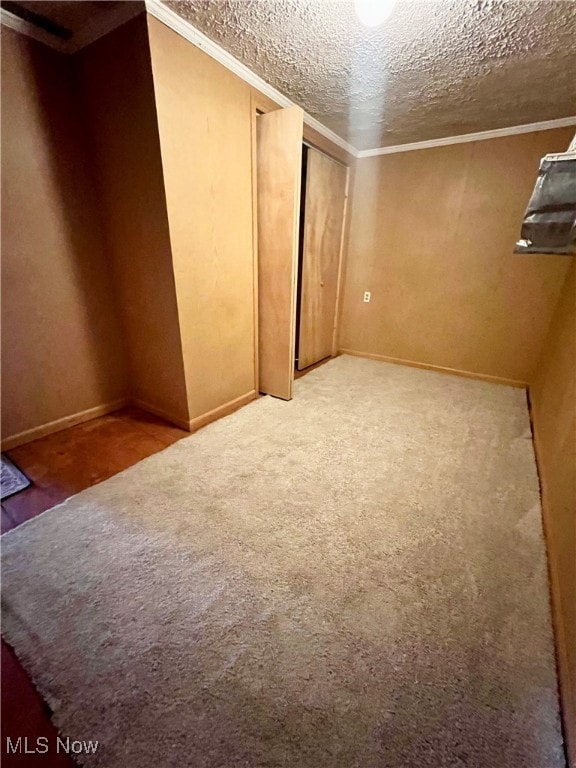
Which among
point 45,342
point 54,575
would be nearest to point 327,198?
point 45,342

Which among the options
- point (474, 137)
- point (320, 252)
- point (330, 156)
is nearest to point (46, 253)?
point (320, 252)

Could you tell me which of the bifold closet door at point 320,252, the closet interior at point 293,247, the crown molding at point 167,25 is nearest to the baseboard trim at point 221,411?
the closet interior at point 293,247

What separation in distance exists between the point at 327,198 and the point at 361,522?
293 cm

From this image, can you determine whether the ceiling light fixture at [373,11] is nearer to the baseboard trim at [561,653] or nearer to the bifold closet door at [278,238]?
the bifold closet door at [278,238]

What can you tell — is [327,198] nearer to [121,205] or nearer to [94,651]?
[121,205]

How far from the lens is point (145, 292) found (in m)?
2.06

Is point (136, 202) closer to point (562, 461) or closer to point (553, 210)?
point (553, 210)

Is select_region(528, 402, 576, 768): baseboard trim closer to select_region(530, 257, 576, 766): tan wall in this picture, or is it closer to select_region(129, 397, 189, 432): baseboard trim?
select_region(530, 257, 576, 766): tan wall

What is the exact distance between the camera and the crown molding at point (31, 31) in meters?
1.54

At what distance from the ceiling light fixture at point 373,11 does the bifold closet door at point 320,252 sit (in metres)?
1.26

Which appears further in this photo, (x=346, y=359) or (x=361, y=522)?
(x=346, y=359)

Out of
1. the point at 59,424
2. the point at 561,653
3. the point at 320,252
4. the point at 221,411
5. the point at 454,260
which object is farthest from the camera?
the point at 320,252

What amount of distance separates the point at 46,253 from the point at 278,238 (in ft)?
4.83

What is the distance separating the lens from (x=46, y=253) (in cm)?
193
